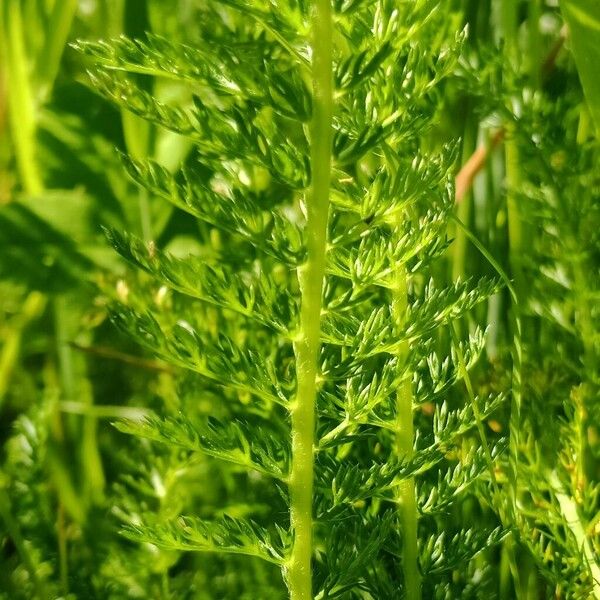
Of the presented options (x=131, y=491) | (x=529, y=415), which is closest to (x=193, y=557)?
(x=131, y=491)

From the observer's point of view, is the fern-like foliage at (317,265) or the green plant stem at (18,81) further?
the green plant stem at (18,81)

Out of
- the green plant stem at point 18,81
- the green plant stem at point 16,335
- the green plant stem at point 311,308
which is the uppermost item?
the green plant stem at point 311,308

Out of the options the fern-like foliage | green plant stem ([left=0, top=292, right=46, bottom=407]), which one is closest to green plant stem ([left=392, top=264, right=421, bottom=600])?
the fern-like foliage

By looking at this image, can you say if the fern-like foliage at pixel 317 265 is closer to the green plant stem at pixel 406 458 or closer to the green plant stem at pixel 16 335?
the green plant stem at pixel 406 458

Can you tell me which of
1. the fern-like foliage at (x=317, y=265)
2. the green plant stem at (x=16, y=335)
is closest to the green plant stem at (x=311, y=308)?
the fern-like foliage at (x=317, y=265)

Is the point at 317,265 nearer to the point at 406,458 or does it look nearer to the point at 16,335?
the point at 406,458

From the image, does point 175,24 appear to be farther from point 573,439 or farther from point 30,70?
point 573,439

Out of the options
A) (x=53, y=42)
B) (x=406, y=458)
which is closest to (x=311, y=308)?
(x=406, y=458)

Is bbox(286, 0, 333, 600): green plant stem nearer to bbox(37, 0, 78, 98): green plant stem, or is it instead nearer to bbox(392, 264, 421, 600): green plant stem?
bbox(392, 264, 421, 600): green plant stem
